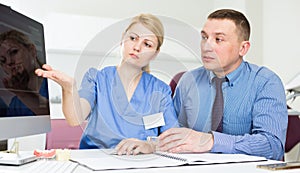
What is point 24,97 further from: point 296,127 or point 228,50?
point 296,127

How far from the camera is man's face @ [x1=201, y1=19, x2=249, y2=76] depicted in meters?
1.28

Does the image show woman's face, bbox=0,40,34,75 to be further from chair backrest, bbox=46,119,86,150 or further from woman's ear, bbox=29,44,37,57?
chair backrest, bbox=46,119,86,150

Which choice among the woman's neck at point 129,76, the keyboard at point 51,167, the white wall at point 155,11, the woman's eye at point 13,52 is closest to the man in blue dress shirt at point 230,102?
the woman's neck at point 129,76

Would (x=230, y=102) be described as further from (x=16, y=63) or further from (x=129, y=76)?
(x=16, y=63)

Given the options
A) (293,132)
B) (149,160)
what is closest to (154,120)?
(149,160)

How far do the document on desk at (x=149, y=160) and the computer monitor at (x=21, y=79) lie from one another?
0.51 feet

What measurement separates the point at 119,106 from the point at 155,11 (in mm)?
2363

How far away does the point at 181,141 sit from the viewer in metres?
1.04

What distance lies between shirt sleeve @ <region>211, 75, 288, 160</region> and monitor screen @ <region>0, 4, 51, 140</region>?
47 centimetres

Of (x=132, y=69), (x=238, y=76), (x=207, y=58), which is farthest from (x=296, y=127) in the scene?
(x=132, y=69)

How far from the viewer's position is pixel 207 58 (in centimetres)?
111

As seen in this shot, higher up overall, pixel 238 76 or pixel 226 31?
pixel 226 31

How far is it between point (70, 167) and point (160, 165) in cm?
18

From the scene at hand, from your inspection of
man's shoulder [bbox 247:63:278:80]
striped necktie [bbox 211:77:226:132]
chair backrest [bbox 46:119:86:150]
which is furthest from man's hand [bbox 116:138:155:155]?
chair backrest [bbox 46:119:86:150]
